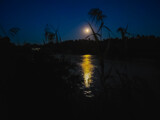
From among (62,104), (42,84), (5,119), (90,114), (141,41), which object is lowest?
(90,114)

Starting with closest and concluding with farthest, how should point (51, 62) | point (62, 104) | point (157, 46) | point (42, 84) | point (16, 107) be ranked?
point (16, 107) → point (42, 84) → point (62, 104) → point (51, 62) → point (157, 46)

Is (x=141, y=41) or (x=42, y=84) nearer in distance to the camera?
(x=42, y=84)

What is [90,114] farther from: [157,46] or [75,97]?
[157,46]

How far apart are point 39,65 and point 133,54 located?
7.42 meters

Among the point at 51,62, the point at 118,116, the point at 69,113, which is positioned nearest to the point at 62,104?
the point at 69,113

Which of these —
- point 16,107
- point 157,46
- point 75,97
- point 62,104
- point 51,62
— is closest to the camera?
point 16,107

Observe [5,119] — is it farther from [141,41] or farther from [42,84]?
[141,41]

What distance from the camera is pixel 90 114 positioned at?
4.36 ft

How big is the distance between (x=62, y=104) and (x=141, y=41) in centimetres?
882

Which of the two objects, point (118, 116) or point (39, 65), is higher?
point (39, 65)

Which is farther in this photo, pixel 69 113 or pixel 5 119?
pixel 69 113

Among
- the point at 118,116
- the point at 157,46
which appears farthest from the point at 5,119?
the point at 157,46

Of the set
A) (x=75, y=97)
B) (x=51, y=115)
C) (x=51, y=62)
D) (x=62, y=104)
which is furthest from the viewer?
(x=75, y=97)

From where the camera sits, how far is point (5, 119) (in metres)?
0.84
